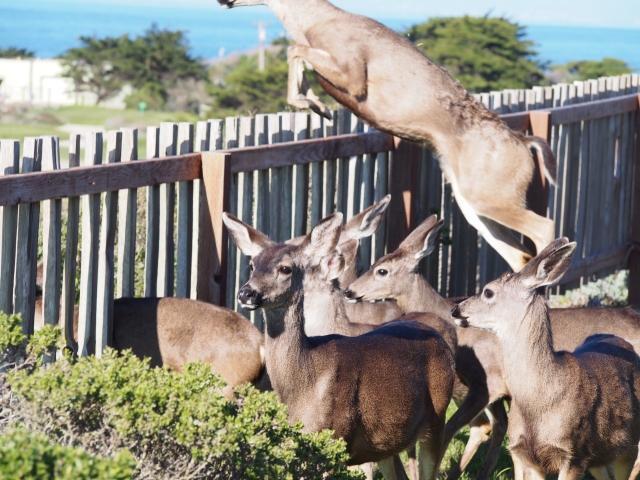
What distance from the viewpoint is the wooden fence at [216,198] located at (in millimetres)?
5957

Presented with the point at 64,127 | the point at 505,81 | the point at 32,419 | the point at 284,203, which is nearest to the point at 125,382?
the point at 32,419

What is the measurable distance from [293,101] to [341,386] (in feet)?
9.06

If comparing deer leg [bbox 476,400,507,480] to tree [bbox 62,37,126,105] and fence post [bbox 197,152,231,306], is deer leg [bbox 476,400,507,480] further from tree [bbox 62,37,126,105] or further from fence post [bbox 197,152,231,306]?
tree [bbox 62,37,126,105]

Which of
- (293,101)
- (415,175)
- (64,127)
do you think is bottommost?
(64,127)

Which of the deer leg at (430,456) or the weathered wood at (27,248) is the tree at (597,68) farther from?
the weathered wood at (27,248)

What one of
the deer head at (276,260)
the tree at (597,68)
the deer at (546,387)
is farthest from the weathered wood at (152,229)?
the tree at (597,68)

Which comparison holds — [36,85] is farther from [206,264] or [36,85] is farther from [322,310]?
[322,310]

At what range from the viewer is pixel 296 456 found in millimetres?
4098

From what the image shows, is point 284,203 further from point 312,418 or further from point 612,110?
point 612,110

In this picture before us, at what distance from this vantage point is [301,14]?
8000 millimetres

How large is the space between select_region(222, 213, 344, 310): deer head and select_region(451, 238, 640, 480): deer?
0.81 meters

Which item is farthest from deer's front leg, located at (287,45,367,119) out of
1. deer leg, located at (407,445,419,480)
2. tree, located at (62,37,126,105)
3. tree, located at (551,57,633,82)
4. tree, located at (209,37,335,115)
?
tree, located at (62,37,126,105)

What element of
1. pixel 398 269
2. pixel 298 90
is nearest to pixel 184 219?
pixel 298 90

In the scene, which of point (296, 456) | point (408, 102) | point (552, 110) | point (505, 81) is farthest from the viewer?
point (505, 81)
